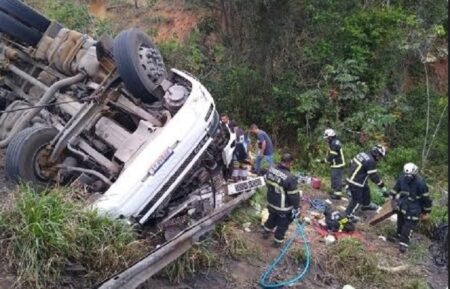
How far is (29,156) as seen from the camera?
5.56m

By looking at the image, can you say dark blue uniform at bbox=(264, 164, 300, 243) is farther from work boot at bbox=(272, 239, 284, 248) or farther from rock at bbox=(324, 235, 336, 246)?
rock at bbox=(324, 235, 336, 246)

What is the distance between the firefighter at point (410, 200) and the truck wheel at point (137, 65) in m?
3.26

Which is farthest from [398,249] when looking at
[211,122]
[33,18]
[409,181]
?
[33,18]

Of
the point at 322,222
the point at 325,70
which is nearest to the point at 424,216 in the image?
the point at 322,222

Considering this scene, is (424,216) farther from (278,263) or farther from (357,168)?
(278,263)

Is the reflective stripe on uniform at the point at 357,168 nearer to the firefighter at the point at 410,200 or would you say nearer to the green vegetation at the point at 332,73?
the firefighter at the point at 410,200

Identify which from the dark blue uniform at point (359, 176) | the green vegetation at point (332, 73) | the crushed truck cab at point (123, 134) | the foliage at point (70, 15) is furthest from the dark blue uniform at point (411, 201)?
the foliage at point (70, 15)

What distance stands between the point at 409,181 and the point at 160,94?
3292 millimetres

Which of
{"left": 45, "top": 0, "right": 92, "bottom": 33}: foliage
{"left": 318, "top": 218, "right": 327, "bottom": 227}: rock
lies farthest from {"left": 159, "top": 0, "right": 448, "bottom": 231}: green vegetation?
{"left": 318, "top": 218, "right": 327, "bottom": 227}: rock

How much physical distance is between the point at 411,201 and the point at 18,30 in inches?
208

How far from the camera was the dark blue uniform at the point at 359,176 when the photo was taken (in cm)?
793

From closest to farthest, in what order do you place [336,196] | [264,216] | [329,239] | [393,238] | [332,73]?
1. [329,239]
2. [264,216]
3. [393,238]
4. [336,196]
5. [332,73]

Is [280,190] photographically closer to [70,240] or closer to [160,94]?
[160,94]

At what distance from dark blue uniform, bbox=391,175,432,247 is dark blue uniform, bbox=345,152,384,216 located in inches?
22.8
